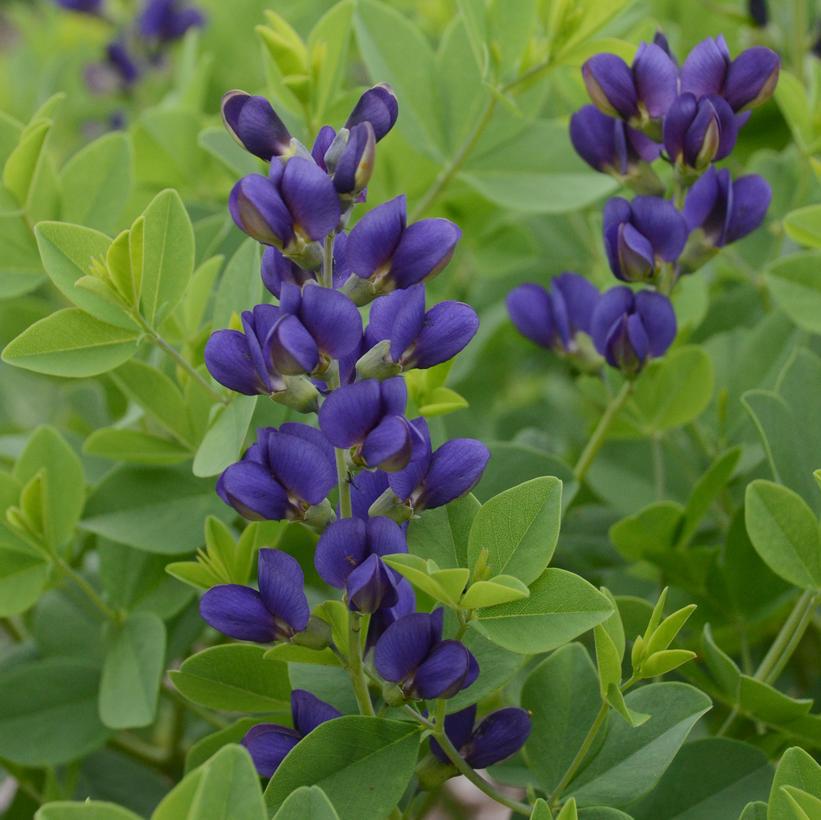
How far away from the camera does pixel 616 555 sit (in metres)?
0.95

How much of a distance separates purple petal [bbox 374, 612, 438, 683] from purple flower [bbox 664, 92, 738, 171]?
0.35 metres

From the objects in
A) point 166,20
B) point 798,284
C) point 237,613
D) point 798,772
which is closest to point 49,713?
point 237,613

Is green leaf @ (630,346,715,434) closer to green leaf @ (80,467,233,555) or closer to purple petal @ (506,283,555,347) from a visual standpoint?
purple petal @ (506,283,555,347)

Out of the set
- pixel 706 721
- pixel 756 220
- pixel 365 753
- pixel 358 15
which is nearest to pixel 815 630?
pixel 706 721

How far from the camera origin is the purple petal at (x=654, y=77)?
0.73 meters

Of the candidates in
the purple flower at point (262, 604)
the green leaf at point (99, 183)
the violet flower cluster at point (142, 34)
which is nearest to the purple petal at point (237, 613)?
the purple flower at point (262, 604)

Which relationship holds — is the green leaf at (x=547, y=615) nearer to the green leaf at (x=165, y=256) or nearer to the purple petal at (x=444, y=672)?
the purple petal at (x=444, y=672)

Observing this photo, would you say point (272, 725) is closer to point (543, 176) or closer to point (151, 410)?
point (151, 410)

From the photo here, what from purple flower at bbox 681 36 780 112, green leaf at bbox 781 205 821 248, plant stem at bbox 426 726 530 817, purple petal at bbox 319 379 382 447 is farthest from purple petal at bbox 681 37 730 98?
plant stem at bbox 426 726 530 817

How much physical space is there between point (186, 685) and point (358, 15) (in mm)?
564

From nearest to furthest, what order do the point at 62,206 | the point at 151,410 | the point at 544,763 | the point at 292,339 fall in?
the point at 292,339, the point at 544,763, the point at 151,410, the point at 62,206

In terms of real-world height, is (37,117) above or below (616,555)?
above

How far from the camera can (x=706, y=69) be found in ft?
2.42

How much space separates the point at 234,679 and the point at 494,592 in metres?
0.18
